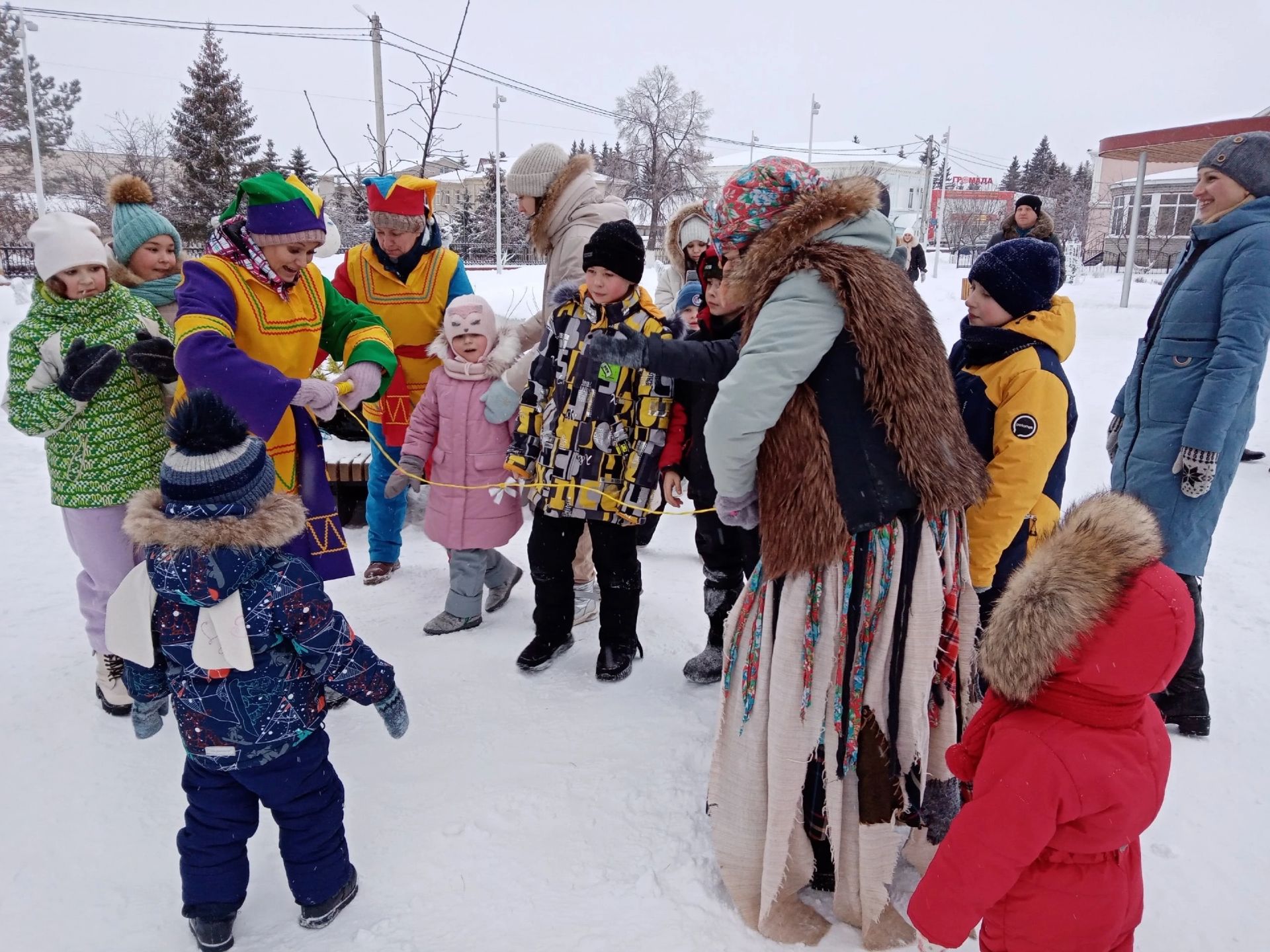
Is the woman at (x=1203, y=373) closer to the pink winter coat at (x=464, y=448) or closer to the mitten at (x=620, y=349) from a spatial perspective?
the mitten at (x=620, y=349)

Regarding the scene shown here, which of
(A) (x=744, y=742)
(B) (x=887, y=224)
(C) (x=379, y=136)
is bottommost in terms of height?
(A) (x=744, y=742)

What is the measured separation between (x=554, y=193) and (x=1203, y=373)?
2.94 m

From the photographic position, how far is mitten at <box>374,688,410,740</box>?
2.29 m

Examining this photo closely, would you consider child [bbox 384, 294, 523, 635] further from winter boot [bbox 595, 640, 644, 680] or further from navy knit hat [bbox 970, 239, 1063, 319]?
navy knit hat [bbox 970, 239, 1063, 319]

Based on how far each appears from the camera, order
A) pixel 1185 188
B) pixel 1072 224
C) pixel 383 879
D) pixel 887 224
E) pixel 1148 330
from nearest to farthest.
Answer: pixel 887 224, pixel 383 879, pixel 1148 330, pixel 1185 188, pixel 1072 224

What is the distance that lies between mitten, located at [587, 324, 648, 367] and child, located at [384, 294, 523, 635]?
1287mm

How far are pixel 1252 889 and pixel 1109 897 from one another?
1238 millimetres

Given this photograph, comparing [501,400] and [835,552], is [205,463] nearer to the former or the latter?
[835,552]

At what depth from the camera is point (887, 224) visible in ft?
7.00

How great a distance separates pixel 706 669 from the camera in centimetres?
346

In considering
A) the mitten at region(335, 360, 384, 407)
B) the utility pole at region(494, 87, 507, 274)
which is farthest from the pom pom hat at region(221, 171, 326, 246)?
the utility pole at region(494, 87, 507, 274)

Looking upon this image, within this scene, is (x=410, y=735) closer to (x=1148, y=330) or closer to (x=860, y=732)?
(x=860, y=732)

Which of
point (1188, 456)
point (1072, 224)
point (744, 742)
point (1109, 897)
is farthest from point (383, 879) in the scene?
point (1072, 224)

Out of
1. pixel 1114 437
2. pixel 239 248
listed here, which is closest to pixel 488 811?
pixel 239 248
